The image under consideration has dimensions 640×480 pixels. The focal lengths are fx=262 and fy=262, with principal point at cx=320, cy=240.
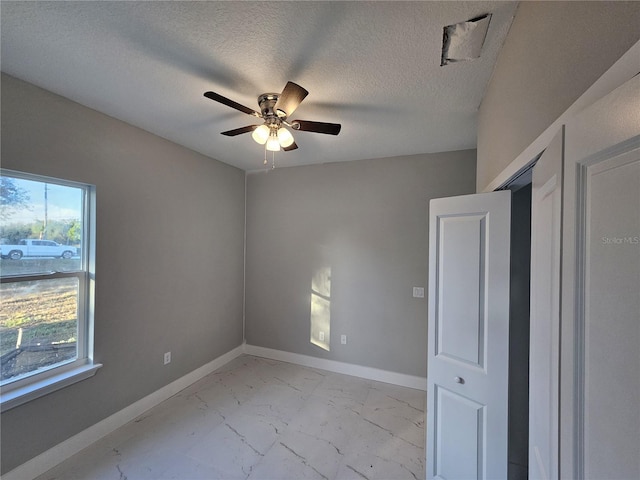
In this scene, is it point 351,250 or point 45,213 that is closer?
point 45,213

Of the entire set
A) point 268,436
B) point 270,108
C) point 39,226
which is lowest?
point 268,436

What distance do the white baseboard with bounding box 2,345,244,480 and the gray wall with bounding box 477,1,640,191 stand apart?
10.8ft

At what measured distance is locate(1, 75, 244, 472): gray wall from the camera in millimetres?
1712

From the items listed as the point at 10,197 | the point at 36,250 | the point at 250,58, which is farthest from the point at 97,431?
the point at 250,58

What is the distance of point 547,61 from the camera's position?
86 cm

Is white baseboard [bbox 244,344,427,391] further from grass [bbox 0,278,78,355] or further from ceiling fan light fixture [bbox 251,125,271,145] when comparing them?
ceiling fan light fixture [bbox 251,125,271,145]

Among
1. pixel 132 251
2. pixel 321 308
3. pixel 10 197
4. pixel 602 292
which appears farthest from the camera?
pixel 321 308

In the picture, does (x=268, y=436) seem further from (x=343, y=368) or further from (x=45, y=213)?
(x=45, y=213)

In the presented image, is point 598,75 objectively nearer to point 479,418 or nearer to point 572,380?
point 572,380

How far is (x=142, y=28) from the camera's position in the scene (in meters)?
1.23

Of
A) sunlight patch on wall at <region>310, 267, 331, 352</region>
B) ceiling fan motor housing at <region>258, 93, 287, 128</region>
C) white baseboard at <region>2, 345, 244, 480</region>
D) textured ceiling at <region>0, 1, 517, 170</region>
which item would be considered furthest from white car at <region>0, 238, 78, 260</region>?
sunlight patch on wall at <region>310, 267, 331, 352</region>

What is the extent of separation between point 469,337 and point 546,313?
79 centimetres

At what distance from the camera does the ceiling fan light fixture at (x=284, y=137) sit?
67.3 inches

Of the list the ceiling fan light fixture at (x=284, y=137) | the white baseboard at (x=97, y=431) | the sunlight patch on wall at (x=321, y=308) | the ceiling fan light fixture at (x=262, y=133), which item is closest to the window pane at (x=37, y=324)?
the white baseboard at (x=97, y=431)
